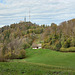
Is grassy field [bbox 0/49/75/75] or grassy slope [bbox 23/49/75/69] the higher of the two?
grassy field [bbox 0/49/75/75]

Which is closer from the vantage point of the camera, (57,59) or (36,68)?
(36,68)

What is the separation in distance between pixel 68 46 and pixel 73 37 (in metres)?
4.06

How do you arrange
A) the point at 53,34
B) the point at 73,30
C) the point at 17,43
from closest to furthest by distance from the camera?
the point at 17,43, the point at 73,30, the point at 53,34

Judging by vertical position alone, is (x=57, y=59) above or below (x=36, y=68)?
below

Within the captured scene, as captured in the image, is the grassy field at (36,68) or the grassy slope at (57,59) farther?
the grassy slope at (57,59)

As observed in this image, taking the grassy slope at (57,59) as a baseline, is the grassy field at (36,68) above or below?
above

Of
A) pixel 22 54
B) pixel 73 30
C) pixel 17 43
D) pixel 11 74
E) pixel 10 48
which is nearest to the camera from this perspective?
pixel 11 74

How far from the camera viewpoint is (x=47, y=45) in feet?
210

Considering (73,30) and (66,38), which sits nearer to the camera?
(66,38)

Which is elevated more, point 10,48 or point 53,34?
point 53,34

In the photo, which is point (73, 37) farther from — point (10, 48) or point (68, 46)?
point (10, 48)

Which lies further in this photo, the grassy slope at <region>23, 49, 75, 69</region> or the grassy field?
the grassy slope at <region>23, 49, 75, 69</region>

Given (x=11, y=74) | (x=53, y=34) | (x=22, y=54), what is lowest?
(x=22, y=54)

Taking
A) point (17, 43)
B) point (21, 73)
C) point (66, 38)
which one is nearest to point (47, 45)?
point (66, 38)
